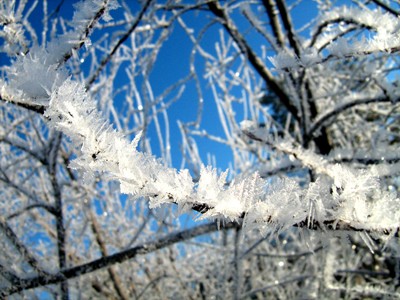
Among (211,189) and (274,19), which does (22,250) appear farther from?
(274,19)

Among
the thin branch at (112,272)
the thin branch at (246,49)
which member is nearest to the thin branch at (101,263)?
the thin branch at (246,49)

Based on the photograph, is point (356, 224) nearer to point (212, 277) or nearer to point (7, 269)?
point (7, 269)

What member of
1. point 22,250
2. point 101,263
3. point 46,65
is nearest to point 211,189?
point 46,65

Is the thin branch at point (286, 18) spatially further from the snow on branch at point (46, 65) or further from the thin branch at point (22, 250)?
the thin branch at point (22, 250)

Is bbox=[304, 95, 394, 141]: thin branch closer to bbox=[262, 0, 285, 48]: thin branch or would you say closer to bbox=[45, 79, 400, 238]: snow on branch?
bbox=[262, 0, 285, 48]: thin branch

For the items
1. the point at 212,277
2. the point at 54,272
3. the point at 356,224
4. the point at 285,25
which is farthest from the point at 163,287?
the point at 356,224

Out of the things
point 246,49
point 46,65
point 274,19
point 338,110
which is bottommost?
point 46,65

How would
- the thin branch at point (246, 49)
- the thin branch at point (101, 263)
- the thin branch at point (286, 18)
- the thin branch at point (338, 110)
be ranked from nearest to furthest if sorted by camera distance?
1. the thin branch at point (101, 263)
2. the thin branch at point (338, 110)
3. the thin branch at point (286, 18)
4. the thin branch at point (246, 49)

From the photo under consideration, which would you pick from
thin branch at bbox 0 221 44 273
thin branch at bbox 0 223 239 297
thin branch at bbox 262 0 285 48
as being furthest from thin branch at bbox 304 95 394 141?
thin branch at bbox 0 221 44 273
